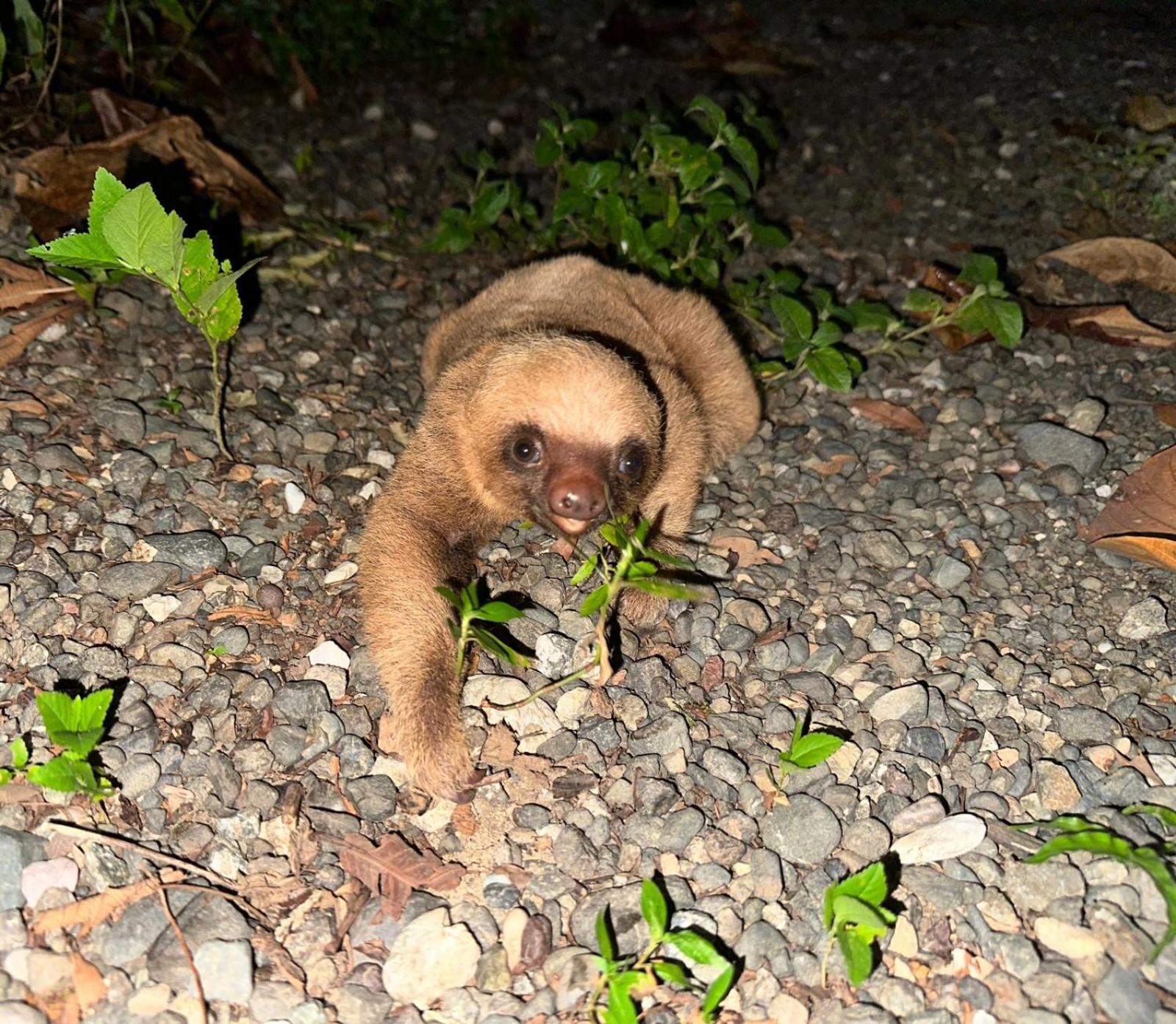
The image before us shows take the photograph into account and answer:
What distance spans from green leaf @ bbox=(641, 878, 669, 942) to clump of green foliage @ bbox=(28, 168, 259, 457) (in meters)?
2.34

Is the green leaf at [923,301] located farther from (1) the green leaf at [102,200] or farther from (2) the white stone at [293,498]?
(1) the green leaf at [102,200]

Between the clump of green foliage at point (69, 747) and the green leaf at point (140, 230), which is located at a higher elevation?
the green leaf at point (140, 230)

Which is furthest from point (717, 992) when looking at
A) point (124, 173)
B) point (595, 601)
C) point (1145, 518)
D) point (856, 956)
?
point (124, 173)

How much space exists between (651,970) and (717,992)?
8.5 inches

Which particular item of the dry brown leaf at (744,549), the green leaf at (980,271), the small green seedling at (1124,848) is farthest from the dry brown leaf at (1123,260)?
the small green seedling at (1124,848)

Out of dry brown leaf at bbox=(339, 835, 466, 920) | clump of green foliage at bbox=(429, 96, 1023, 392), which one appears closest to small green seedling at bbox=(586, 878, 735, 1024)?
dry brown leaf at bbox=(339, 835, 466, 920)

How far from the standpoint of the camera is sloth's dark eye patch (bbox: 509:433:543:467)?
392 centimetres

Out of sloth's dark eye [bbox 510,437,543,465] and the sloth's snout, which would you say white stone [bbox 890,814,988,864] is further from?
sloth's dark eye [bbox 510,437,543,465]

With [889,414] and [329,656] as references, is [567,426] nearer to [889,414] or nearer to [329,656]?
[329,656]

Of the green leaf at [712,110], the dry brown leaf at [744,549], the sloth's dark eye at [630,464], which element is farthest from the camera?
the green leaf at [712,110]

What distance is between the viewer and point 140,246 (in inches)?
140

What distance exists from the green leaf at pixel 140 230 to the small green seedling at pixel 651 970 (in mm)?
2646

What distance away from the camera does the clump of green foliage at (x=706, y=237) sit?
514 cm

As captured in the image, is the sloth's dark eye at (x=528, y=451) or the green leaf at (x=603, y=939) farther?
the sloth's dark eye at (x=528, y=451)
